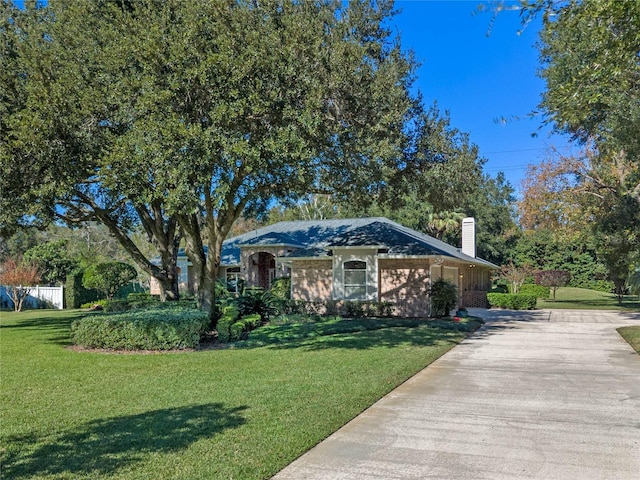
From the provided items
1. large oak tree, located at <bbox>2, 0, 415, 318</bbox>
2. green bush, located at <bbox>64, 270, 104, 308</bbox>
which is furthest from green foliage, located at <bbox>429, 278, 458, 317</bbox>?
green bush, located at <bbox>64, 270, 104, 308</bbox>

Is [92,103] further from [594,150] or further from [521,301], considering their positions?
[521,301]

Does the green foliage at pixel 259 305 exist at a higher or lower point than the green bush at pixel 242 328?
higher

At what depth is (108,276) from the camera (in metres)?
27.0

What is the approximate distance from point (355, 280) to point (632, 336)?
9.68 metres

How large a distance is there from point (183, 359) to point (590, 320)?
53.9ft

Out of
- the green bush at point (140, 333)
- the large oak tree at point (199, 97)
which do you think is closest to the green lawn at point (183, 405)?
the green bush at point (140, 333)

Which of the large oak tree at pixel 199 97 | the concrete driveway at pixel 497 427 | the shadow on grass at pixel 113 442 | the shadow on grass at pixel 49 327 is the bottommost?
the shadow on grass at pixel 49 327

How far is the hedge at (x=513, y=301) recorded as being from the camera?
25547 mm

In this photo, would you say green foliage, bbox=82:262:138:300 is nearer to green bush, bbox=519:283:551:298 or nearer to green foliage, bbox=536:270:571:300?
green bush, bbox=519:283:551:298

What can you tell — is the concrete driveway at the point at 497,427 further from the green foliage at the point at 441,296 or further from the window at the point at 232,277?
the window at the point at 232,277

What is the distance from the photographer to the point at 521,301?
84.3 ft

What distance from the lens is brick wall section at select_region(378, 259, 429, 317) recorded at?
748 inches

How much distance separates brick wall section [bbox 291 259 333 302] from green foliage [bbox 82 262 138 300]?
1167 cm

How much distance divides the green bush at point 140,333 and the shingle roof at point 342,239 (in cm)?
942
